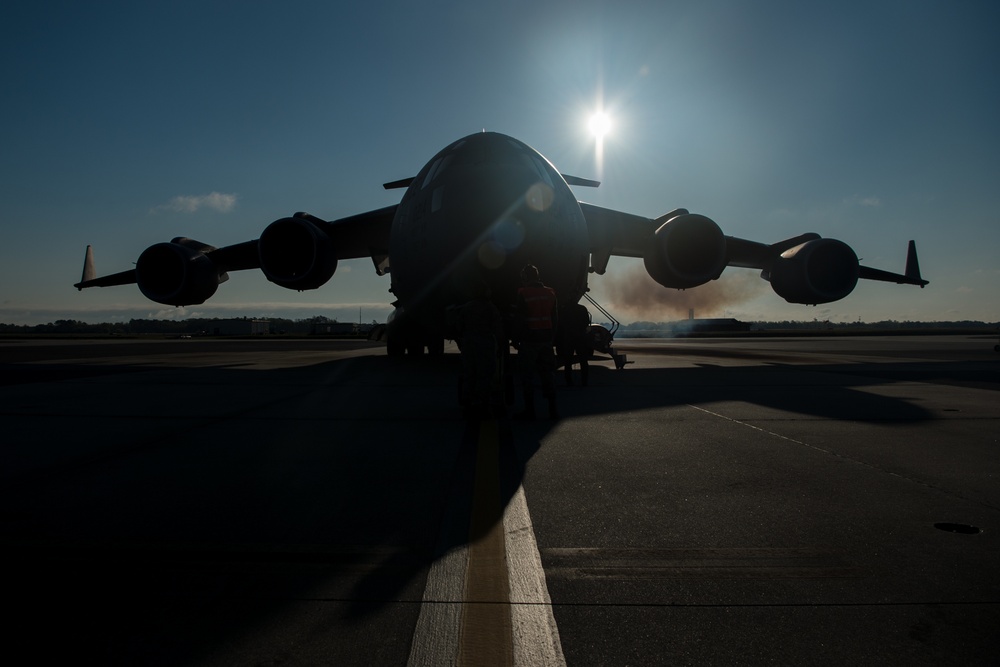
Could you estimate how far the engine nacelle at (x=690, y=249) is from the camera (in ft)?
41.6

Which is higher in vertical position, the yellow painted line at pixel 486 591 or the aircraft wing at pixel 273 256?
the aircraft wing at pixel 273 256

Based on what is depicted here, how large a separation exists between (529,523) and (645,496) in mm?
771

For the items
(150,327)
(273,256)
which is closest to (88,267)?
(273,256)

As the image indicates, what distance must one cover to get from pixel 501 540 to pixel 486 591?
1.64ft

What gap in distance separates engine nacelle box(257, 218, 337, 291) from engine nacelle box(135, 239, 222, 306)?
308 centimetres

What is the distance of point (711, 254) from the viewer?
1289cm

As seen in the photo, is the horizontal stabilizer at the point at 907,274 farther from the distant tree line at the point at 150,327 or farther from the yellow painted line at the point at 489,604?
the distant tree line at the point at 150,327

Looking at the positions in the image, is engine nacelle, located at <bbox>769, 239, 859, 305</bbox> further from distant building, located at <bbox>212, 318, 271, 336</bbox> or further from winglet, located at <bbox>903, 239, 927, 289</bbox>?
distant building, located at <bbox>212, 318, 271, 336</bbox>

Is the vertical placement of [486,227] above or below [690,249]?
below

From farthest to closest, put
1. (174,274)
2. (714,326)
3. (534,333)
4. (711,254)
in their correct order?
(714,326) → (174,274) → (711,254) → (534,333)

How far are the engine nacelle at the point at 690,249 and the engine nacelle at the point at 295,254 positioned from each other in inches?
273

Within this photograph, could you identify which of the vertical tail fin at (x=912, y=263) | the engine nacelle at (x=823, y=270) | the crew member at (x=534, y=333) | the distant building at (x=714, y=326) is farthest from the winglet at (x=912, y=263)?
the distant building at (x=714, y=326)

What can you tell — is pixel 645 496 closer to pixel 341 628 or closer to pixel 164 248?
pixel 341 628

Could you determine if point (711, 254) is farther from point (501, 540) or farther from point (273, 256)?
point (501, 540)
